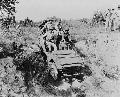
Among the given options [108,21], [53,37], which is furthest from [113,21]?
[53,37]

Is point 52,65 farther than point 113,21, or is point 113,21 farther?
point 113,21

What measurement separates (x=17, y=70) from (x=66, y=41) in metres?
4.94

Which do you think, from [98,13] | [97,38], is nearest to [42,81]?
[97,38]

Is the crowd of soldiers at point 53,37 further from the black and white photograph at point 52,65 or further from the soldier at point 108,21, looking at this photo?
the soldier at point 108,21

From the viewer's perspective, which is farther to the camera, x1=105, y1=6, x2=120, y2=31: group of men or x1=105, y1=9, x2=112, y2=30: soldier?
x1=105, y1=9, x2=112, y2=30: soldier

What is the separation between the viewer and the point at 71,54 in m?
16.5

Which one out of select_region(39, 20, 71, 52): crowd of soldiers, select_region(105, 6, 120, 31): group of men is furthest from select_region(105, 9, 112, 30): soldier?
select_region(39, 20, 71, 52): crowd of soldiers

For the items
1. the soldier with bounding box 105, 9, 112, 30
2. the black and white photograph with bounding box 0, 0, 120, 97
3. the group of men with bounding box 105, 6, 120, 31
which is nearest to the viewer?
the black and white photograph with bounding box 0, 0, 120, 97

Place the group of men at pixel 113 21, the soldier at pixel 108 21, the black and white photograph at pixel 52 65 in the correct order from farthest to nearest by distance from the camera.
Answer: the soldier at pixel 108 21, the group of men at pixel 113 21, the black and white photograph at pixel 52 65

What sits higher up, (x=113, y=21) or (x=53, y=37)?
(x=113, y=21)

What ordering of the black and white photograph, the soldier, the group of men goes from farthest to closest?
the soldier, the group of men, the black and white photograph

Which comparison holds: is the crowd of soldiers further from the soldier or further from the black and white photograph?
the soldier

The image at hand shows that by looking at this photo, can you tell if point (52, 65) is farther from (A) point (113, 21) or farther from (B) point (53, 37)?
(A) point (113, 21)

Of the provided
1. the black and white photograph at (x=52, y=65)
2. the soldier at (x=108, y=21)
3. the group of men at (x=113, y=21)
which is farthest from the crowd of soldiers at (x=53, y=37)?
the soldier at (x=108, y=21)
